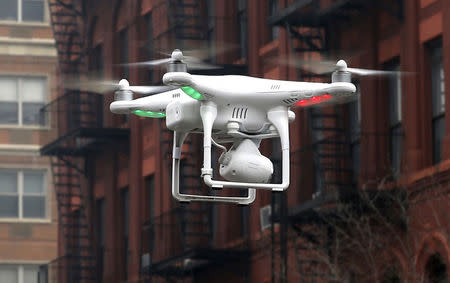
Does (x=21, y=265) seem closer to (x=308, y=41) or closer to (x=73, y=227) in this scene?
(x=73, y=227)

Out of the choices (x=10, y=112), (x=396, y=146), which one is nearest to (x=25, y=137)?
(x=10, y=112)

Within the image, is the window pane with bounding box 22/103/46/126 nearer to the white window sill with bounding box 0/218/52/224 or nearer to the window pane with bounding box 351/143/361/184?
the white window sill with bounding box 0/218/52/224

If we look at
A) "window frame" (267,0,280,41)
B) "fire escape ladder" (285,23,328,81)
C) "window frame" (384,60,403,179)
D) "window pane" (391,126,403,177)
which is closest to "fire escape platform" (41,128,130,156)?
"window frame" (267,0,280,41)

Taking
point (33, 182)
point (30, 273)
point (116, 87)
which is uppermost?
point (116, 87)

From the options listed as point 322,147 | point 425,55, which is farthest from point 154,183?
point 425,55

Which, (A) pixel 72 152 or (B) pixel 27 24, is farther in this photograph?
(B) pixel 27 24

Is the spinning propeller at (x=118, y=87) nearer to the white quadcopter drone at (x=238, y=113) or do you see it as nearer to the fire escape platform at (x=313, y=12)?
the white quadcopter drone at (x=238, y=113)

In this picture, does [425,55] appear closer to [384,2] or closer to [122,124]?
[384,2]
